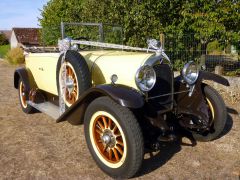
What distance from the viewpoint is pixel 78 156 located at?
3.68 m

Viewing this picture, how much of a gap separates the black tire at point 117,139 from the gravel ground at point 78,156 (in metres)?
0.16

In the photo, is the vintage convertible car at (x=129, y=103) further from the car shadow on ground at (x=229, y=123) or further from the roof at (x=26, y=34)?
the roof at (x=26, y=34)

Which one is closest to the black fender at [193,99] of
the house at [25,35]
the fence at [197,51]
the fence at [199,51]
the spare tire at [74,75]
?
the spare tire at [74,75]

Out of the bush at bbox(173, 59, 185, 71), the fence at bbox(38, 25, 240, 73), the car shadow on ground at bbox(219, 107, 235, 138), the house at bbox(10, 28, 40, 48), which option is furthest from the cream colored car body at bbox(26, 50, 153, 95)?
the house at bbox(10, 28, 40, 48)

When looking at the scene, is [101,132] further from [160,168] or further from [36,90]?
[36,90]

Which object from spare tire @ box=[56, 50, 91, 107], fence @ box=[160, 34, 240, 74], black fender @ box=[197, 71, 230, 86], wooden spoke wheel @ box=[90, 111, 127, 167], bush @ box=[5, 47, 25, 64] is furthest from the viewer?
bush @ box=[5, 47, 25, 64]

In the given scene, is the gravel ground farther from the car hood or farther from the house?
the house

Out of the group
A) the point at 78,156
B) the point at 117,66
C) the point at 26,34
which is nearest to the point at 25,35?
the point at 26,34

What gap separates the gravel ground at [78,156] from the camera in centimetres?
324

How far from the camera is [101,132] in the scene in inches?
131

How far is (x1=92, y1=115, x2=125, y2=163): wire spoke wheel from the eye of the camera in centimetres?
316

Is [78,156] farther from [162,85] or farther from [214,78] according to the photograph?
[214,78]

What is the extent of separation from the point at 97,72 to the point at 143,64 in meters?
0.75

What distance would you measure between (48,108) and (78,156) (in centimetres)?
129
